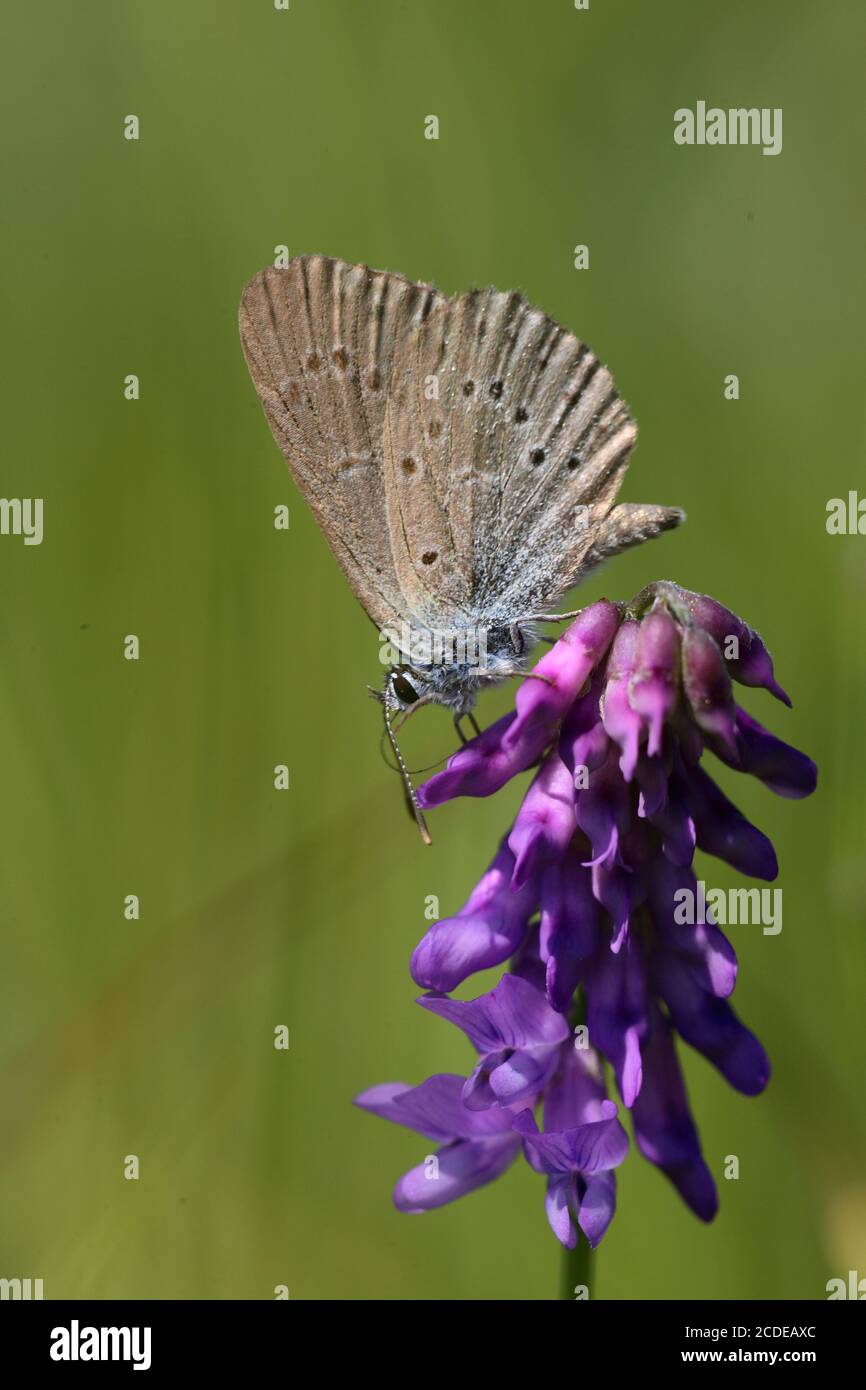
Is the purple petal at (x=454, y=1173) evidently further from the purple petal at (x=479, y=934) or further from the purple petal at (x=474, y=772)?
the purple petal at (x=474, y=772)

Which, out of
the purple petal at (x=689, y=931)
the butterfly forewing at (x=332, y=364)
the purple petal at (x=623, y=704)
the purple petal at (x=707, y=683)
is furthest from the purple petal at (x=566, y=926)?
the butterfly forewing at (x=332, y=364)

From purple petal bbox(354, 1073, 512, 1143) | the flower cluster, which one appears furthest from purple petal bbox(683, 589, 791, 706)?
purple petal bbox(354, 1073, 512, 1143)

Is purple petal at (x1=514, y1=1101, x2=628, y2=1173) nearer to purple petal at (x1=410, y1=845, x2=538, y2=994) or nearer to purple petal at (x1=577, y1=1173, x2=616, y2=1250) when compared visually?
purple petal at (x1=577, y1=1173, x2=616, y2=1250)

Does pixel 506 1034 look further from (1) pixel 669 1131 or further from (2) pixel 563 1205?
(1) pixel 669 1131

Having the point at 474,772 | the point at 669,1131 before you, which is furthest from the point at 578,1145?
the point at 474,772

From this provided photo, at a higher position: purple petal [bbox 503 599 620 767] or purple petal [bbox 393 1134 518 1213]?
purple petal [bbox 503 599 620 767]
